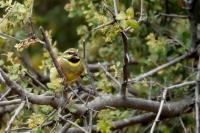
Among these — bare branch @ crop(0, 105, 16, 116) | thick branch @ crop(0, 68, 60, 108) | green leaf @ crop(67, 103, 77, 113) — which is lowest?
bare branch @ crop(0, 105, 16, 116)

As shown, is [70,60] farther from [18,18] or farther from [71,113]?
[18,18]

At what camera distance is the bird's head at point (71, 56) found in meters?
2.65

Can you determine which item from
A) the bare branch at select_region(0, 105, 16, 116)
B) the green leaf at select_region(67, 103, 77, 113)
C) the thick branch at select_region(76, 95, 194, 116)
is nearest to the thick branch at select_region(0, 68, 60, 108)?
the green leaf at select_region(67, 103, 77, 113)

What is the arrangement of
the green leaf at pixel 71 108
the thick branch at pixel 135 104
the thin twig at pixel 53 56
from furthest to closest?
the thick branch at pixel 135 104 → the green leaf at pixel 71 108 → the thin twig at pixel 53 56

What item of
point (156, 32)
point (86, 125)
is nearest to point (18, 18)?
point (86, 125)

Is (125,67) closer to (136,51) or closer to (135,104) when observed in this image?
(135,104)

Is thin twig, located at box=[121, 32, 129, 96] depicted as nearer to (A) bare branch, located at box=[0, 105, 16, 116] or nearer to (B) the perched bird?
(B) the perched bird

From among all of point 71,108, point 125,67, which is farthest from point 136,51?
point 71,108

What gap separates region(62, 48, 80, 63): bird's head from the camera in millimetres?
2654

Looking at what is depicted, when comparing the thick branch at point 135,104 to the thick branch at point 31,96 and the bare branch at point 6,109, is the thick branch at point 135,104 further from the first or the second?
the bare branch at point 6,109

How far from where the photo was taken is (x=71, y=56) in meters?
2.67

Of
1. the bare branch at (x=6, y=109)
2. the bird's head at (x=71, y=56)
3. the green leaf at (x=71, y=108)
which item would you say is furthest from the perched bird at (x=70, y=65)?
the bare branch at (x=6, y=109)

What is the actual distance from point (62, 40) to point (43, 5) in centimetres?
42

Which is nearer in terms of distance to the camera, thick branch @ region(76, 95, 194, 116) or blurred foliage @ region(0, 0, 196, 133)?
thick branch @ region(76, 95, 194, 116)
